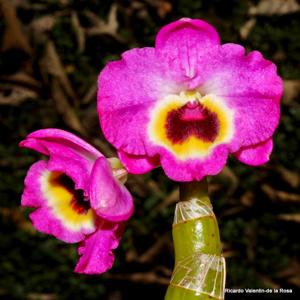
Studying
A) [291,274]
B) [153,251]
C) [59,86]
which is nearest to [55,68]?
[59,86]

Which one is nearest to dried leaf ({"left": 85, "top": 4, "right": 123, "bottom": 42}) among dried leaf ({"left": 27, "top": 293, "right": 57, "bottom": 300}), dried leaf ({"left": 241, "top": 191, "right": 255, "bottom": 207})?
dried leaf ({"left": 241, "top": 191, "right": 255, "bottom": 207})

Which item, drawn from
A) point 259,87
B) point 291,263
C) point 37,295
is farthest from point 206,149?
point 37,295

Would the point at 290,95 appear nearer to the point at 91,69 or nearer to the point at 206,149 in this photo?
the point at 91,69

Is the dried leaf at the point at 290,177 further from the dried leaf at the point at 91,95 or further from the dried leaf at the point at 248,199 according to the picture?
the dried leaf at the point at 91,95

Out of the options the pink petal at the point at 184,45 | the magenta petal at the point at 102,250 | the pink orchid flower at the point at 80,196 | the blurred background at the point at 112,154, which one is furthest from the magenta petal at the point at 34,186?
the blurred background at the point at 112,154

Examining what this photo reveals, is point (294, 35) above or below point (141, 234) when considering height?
above

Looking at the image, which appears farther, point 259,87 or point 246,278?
point 246,278

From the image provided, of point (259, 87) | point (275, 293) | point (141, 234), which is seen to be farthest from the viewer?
point (141, 234)
